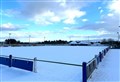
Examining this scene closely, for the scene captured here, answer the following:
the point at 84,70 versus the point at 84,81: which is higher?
the point at 84,70

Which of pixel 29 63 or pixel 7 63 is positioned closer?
pixel 29 63

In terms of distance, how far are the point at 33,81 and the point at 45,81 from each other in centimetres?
54

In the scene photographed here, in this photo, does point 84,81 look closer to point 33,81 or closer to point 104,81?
point 104,81

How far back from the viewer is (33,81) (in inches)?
311

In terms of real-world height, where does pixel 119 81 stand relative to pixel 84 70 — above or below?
below

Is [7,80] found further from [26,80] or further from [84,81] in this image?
[84,81]

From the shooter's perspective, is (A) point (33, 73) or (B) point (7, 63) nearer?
(A) point (33, 73)

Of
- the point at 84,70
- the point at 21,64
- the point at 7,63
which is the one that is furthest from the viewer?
the point at 7,63

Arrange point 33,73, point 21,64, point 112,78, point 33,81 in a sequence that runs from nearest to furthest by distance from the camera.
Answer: point 33,81
point 112,78
point 33,73
point 21,64

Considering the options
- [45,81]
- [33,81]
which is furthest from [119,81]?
[33,81]

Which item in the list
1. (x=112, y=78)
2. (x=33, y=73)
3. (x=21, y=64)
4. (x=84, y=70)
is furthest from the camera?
(x=21, y=64)

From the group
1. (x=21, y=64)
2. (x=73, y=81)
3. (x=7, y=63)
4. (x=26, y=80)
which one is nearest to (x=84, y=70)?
(x=73, y=81)

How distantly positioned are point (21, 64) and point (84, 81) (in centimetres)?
472

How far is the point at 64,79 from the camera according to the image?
823 centimetres
